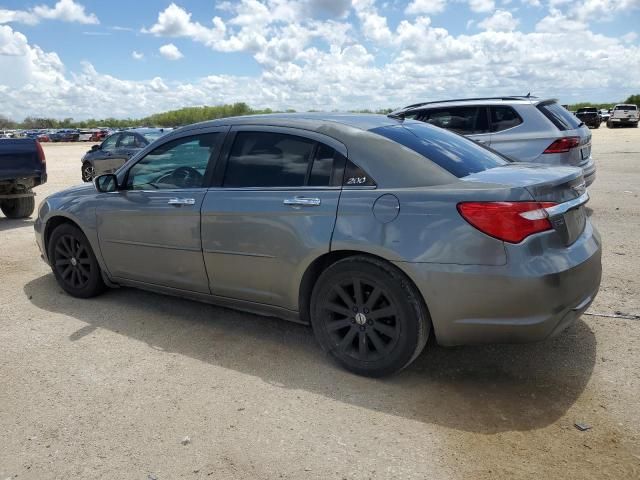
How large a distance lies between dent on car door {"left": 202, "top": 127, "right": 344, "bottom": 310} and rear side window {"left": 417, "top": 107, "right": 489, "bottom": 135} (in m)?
4.79

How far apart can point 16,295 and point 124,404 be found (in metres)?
2.87

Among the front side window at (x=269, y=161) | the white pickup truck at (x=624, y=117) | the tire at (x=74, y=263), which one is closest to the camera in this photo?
the front side window at (x=269, y=161)

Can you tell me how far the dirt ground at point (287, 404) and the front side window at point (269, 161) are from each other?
122 centimetres

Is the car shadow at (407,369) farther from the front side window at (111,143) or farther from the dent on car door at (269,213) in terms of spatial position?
→ the front side window at (111,143)

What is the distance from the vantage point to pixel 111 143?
15.3 m

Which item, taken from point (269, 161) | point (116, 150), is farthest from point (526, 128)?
point (116, 150)

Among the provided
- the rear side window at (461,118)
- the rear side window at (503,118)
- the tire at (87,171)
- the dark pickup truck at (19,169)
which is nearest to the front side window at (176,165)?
the rear side window at (461,118)

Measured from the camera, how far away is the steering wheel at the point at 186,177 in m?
4.37

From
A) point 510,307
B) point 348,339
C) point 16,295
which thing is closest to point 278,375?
point 348,339

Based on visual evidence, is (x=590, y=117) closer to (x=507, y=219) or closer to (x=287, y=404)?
(x=507, y=219)

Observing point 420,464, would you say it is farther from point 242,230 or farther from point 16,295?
point 16,295

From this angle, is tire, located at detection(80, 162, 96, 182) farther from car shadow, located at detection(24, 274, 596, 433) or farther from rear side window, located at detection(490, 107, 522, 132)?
car shadow, located at detection(24, 274, 596, 433)

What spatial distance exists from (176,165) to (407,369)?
7.95 ft

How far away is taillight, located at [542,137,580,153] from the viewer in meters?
7.63
